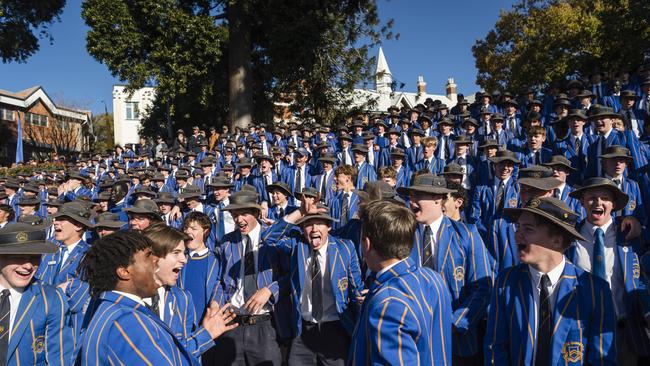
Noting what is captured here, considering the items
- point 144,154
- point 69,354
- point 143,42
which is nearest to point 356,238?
point 69,354

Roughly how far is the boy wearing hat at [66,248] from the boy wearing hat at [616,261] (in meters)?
4.97

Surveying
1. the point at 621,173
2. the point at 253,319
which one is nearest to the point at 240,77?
the point at 621,173

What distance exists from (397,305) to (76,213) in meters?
4.68

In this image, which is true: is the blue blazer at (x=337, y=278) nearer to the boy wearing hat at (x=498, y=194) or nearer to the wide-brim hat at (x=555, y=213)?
the wide-brim hat at (x=555, y=213)

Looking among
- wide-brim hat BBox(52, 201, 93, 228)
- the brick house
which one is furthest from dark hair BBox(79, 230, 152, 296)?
the brick house

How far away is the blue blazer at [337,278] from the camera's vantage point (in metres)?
4.54

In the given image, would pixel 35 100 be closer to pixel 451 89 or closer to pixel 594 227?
pixel 451 89

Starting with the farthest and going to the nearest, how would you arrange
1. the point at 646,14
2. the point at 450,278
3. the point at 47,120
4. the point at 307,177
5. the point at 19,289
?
the point at 47,120 → the point at 646,14 → the point at 307,177 → the point at 450,278 → the point at 19,289

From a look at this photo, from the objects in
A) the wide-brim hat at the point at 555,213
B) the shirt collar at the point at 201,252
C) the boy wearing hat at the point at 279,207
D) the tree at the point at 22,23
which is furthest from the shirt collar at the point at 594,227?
the tree at the point at 22,23

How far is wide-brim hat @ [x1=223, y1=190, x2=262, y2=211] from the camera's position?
5.28 metres

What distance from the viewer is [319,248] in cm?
468

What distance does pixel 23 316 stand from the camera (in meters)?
3.42

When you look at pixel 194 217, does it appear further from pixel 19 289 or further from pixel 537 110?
pixel 537 110

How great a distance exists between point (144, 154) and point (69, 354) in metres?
18.8
